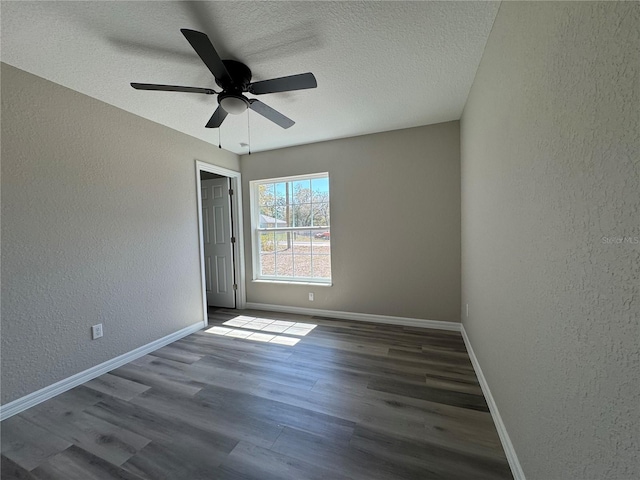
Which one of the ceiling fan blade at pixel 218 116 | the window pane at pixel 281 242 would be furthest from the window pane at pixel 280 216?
the ceiling fan blade at pixel 218 116

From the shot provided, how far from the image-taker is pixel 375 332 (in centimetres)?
297

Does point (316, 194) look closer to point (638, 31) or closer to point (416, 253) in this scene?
point (416, 253)

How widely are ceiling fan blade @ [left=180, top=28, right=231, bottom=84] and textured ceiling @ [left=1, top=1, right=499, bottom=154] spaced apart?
0.23 meters

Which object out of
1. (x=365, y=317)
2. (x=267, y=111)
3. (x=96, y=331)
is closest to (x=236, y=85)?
(x=267, y=111)

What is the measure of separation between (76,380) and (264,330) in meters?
1.71

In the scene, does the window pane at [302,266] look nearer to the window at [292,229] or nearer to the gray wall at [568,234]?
the window at [292,229]

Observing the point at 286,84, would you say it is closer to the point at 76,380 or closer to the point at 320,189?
the point at 320,189

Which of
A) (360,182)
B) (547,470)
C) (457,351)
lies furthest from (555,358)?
(360,182)

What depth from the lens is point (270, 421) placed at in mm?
1613

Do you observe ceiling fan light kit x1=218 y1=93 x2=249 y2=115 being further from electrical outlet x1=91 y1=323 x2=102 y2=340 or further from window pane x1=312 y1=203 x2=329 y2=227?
electrical outlet x1=91 y1=323 x2=102 y2=340

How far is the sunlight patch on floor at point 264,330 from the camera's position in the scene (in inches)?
113

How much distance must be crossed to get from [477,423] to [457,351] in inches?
38.9

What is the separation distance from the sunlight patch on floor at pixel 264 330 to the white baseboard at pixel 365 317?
0.36 metres

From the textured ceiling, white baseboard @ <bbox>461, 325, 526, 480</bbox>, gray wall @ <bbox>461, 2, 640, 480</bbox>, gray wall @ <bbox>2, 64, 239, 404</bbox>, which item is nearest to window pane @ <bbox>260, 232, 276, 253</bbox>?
gray wall @ <bbox>2, 64, 239, 404</bbox>
